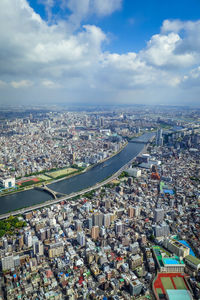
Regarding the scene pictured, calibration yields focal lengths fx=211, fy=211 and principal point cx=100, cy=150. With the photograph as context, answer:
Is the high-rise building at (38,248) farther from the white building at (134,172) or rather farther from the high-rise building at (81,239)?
the white building at (134,172)

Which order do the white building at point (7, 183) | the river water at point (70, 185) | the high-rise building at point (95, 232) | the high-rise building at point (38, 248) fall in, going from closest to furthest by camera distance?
the high-rise building at point (38, 248) → the high-rise building at point (95, 232) → the river water at point (70, 185) → the white building at point (7, 183)

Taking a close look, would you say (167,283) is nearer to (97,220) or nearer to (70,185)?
(97,220)

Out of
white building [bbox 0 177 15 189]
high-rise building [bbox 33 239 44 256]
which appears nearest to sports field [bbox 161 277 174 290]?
high-rise building [bbox 33 239 44 256]

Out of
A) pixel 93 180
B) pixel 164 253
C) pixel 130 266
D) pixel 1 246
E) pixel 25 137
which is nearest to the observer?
pixel 130 266

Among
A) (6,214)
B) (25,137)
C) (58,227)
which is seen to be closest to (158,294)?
(58,227)

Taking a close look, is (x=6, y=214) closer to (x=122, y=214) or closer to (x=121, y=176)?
(x=122, y=214)

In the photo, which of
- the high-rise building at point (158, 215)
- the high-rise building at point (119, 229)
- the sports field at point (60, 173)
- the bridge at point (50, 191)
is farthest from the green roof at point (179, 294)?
the sports field at point (60, 173)
